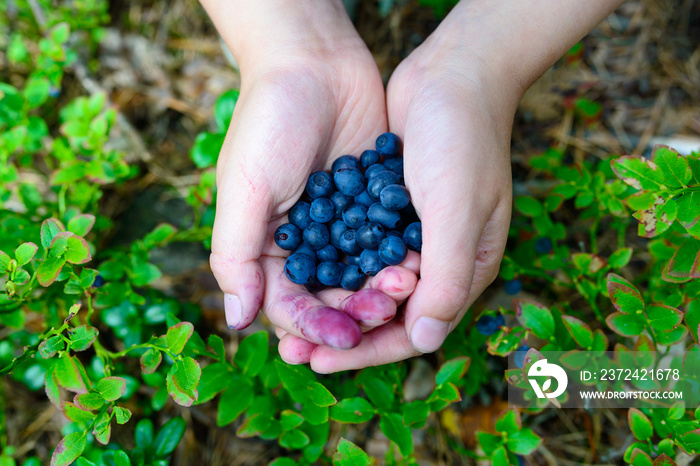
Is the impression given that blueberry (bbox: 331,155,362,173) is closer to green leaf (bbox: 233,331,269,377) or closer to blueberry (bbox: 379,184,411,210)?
blueberry (bbox: 379,184,411,210)

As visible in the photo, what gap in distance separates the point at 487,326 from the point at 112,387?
121 cm

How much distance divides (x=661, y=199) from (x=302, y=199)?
3.91 feet

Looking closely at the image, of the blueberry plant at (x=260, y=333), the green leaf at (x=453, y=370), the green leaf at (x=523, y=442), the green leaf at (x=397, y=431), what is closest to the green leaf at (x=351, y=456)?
the blueberry plant at (x=260, y=333)

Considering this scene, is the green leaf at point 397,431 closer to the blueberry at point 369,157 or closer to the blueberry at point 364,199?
the blueberry at point 364,199

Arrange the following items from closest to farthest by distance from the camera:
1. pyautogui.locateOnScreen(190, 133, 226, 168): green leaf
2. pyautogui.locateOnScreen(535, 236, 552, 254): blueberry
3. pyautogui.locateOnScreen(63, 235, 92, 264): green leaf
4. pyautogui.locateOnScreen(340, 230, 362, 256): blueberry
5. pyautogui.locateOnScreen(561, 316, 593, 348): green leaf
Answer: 1. pyautogui.locateOnScreen(63, 235, 92, 264): green leaf
2. pyautogui.locateOnScreen(561, 316, 593, 348): green leaf
3. pyautogui.locateOnScreen(340, 230, 362, 256): blueberry
4. pyautogui.locateOnScreen(190, 133, 226, 168): green leaf
5. pyautogui.locateOnScreen(535, 236, 552, 254): blueberry

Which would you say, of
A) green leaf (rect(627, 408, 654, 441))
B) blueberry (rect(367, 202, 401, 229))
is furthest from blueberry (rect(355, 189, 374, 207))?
green leaf (rect(627, 408, 654, 441))

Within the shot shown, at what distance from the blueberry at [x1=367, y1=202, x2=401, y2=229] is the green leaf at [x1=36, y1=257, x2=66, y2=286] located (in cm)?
96

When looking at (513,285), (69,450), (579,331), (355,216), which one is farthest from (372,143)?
(69,450)

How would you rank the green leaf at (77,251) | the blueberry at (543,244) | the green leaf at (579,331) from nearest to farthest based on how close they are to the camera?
the green leaf at (77,251) → the green leaf at (579,331) → the blueberry at (543,244)

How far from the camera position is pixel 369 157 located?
1902 millimetres

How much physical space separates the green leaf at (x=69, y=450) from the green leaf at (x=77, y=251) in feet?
1.56

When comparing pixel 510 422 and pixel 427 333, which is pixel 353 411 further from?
pixel 510 422

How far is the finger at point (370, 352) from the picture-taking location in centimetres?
155

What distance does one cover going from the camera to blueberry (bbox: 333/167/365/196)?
1.82 metres
